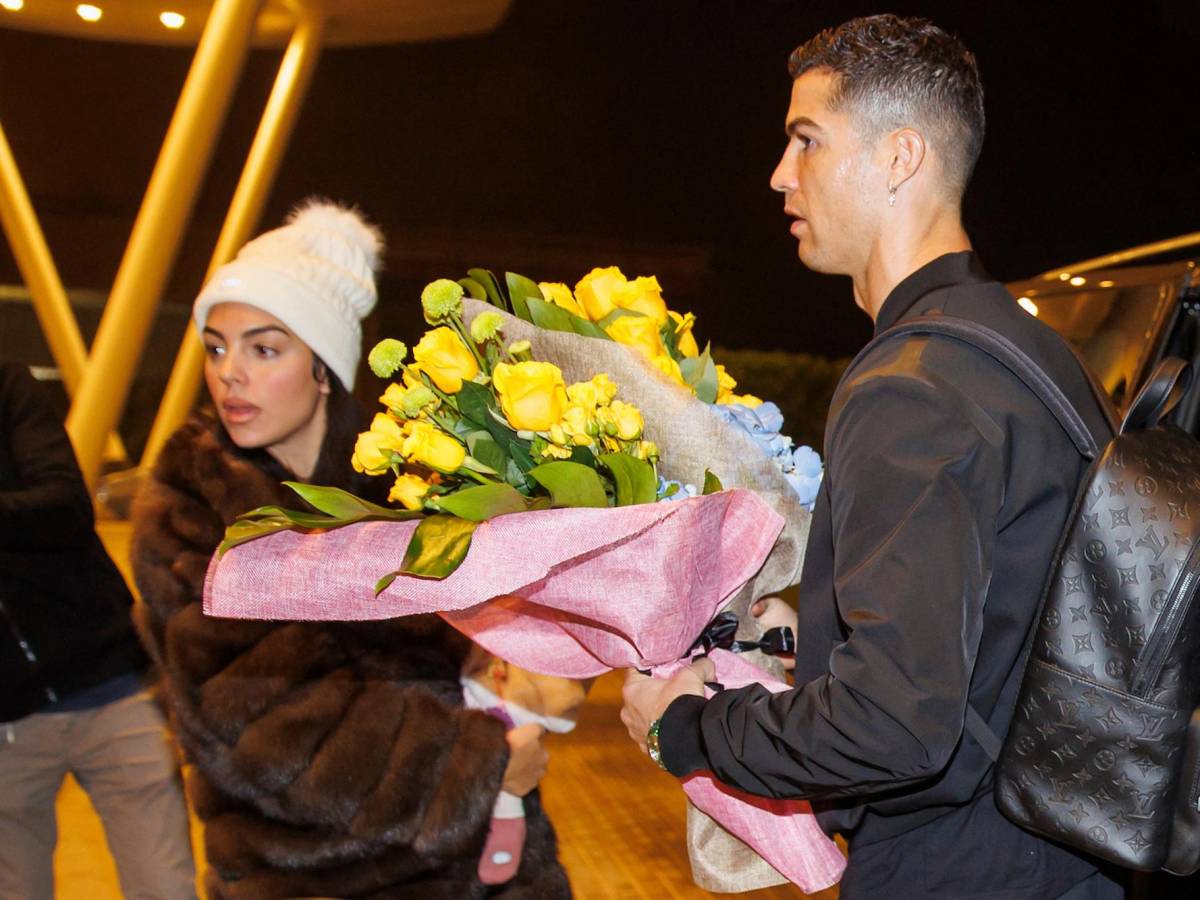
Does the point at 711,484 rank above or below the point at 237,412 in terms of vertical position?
above

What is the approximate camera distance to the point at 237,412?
96.0 inches

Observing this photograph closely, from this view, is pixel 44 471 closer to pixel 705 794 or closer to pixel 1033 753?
pixel 705 794

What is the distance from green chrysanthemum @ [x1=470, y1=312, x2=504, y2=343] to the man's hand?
474 mm

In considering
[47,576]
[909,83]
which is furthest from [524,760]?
[909,83]

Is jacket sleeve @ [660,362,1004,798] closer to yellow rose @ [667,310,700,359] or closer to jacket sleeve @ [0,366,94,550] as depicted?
yellow rose @ [667,310,700,359]

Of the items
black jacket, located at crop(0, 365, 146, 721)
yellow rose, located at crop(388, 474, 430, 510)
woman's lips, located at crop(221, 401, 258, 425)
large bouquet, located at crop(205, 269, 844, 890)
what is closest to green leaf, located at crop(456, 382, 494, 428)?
large bouquet, located at crop(205, 269, 844, 890)

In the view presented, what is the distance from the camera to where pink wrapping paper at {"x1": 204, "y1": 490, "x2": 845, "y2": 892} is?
1396mm

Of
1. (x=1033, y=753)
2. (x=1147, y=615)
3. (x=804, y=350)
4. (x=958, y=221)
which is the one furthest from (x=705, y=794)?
(x=804, y=350)

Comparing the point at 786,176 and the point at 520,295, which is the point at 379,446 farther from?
the point at 786,176

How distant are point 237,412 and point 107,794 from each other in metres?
0.88

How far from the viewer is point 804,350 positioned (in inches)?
612

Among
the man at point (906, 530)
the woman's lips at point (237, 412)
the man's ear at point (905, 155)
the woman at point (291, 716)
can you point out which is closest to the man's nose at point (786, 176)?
the man at point (906, 530)

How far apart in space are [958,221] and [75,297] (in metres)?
16.1

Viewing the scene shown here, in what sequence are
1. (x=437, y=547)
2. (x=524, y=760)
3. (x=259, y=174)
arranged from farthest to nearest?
(x=259, y=174)
(x=524, y=760)
(x=437, y=547)
